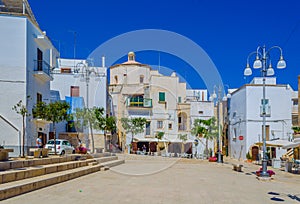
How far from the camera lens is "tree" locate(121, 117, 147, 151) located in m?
39.8

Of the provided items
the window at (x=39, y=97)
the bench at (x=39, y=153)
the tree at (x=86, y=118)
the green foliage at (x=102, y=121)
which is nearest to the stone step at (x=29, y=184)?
the bench at (x=39, y=153)

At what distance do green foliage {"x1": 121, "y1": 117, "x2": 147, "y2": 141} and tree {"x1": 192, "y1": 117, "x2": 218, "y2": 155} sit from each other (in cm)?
571

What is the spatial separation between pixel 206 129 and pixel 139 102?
956cm

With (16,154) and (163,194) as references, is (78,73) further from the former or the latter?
(163,194)

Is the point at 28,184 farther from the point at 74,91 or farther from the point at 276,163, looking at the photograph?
the point at 74,91

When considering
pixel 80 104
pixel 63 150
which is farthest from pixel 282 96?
pixel 63 150

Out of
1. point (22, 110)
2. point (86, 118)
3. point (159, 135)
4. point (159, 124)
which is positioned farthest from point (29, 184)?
point (159, 124)

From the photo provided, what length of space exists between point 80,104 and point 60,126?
279 cm

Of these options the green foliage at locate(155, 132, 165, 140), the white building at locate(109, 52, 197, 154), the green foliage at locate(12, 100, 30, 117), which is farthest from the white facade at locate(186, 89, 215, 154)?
the green foliage at locate(12, 100, 30, 117)

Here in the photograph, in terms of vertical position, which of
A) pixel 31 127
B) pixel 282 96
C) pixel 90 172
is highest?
pixel 282 96

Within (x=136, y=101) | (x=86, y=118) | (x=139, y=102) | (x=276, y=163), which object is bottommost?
(x=276, y=163)

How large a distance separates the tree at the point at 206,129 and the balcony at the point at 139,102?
683 cm

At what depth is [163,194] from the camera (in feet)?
34.9

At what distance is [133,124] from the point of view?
40.4 m
